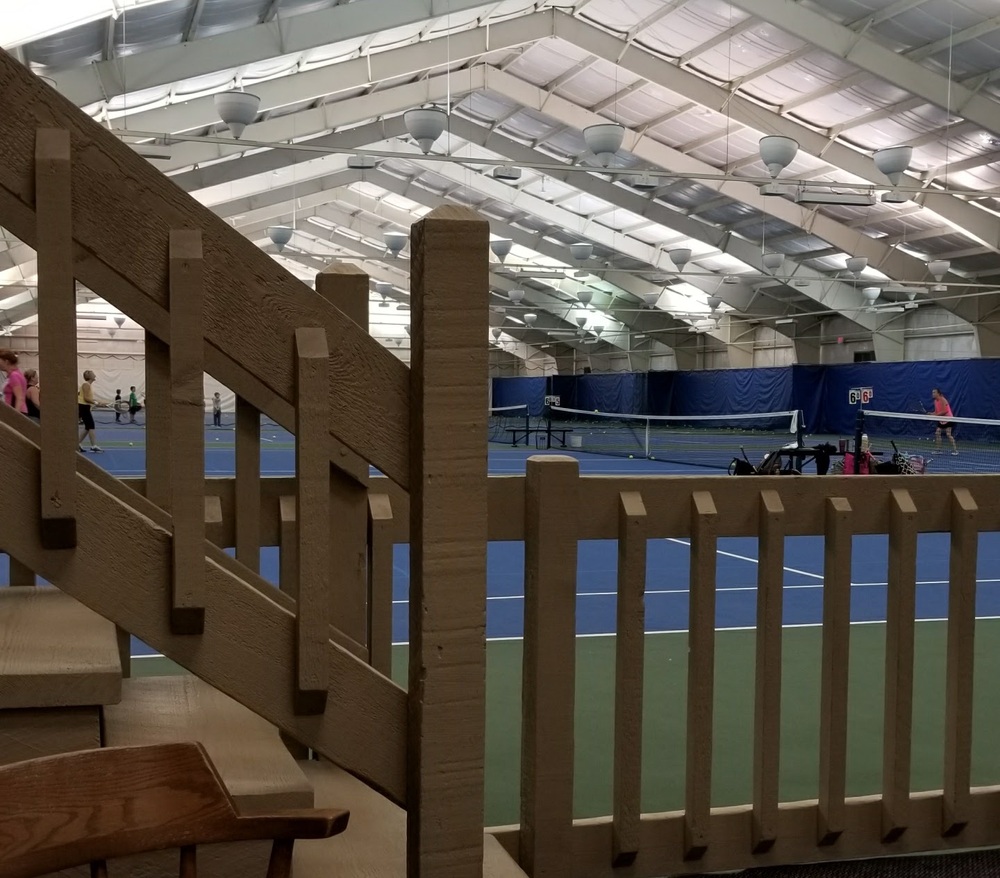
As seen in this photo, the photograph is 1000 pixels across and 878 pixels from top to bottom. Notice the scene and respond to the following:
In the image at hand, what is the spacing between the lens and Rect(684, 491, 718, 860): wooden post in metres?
2.47

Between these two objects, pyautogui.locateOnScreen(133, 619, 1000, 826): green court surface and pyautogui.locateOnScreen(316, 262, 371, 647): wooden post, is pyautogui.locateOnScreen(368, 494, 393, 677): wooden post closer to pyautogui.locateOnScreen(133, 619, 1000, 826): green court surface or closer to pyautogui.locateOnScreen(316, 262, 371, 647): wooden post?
pyautogui.locateOnScreen(316, 262, 371, 647): wooden post

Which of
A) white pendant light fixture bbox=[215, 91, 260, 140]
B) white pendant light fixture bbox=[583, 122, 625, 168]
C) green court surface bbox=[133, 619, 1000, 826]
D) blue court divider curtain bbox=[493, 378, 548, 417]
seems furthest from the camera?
blue court divider curtain bbox=[493, 378, 548, 417]

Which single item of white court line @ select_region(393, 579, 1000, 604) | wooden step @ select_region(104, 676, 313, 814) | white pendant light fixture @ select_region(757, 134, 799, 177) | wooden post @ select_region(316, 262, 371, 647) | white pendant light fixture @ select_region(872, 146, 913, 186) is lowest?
white court line @ select_region(393, 579, 1000, 604)

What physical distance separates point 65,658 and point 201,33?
13.8 meters

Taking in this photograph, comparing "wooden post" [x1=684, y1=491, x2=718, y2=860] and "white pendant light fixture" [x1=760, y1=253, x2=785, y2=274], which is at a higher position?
"white pendant light fixture" [x1=760, y1=253, x2=785, y2=274]

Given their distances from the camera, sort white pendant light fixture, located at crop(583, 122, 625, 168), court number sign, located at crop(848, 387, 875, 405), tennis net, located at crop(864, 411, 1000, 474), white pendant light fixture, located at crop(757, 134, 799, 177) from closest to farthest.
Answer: white pendant light fixture, located at crop(583, 122, 625, 168)
white pendant light fixture, located at crop(757, 134, 799, 177)
tennis net, located at crop(864, 411, 1000, 474)
court number sign, located at crop(848, 387, 875, 405)

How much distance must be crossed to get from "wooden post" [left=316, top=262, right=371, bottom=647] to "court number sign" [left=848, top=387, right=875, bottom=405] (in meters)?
27.6

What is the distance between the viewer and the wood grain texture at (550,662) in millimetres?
2316

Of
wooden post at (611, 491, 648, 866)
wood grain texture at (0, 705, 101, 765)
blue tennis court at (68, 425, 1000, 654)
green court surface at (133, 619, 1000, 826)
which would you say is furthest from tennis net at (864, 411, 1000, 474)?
wood grain texture at (0, 705, 101, 765)

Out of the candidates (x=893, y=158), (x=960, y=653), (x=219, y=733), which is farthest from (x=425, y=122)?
(x=219, y=733)

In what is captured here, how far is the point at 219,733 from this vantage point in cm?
211

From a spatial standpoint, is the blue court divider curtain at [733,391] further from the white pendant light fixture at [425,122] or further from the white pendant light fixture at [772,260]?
the white pendant light fixture at [425,122]

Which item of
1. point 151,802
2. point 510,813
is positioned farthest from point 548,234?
point 151,802

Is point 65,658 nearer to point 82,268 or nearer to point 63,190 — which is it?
point 82,268
